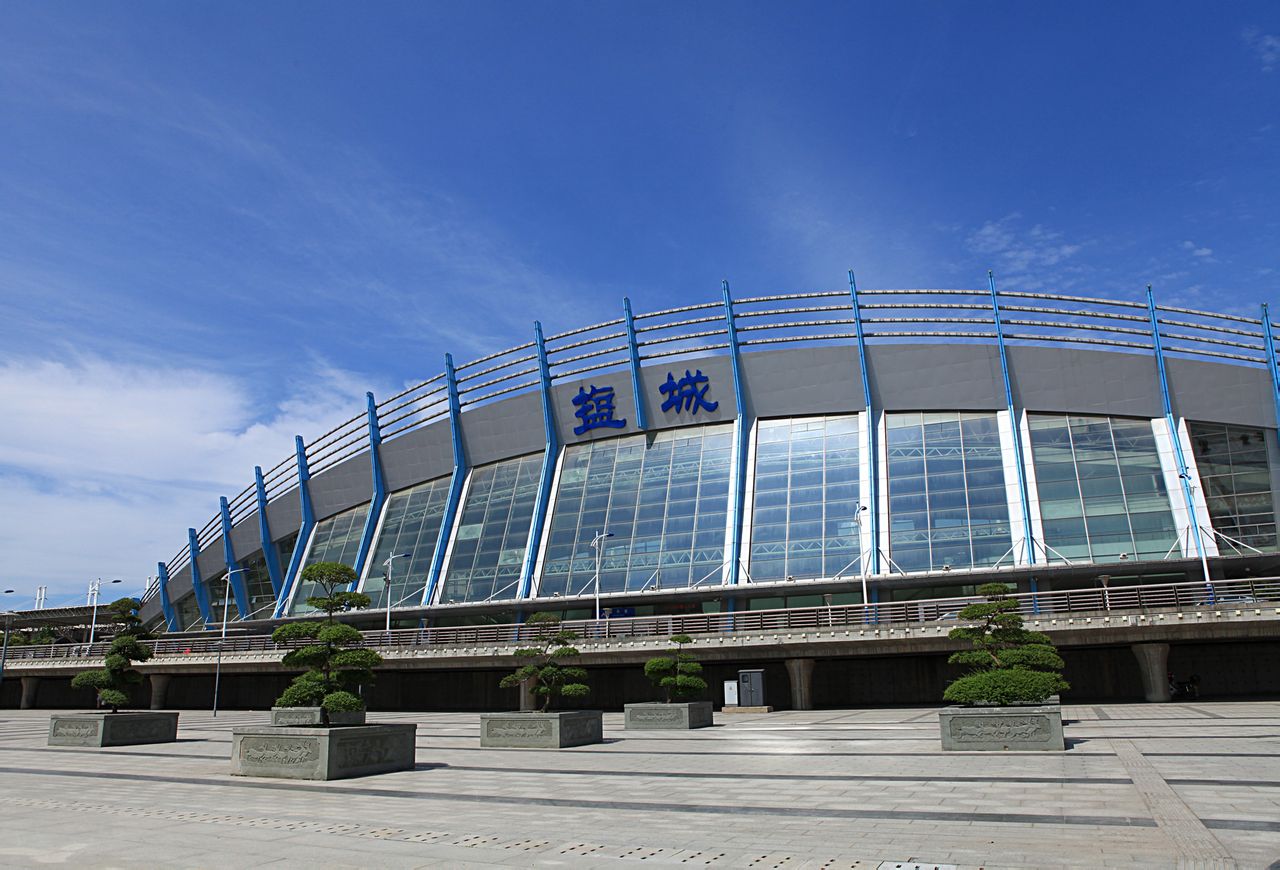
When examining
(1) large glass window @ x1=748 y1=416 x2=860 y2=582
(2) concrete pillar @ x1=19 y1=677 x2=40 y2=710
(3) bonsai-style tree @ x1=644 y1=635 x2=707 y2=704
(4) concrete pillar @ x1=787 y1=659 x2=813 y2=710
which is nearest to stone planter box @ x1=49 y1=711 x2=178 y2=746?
(3) bonsai-style tree @ x1=644 y1=635 x2=707 y2=704

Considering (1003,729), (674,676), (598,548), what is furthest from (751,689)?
(1003,729)

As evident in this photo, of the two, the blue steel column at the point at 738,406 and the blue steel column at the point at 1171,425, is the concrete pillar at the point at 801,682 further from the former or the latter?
the blue steel column at the point at 1171,425

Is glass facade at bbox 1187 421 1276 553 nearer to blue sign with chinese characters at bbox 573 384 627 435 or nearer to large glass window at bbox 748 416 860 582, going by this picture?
large glass window at bbox 748 416 860 582

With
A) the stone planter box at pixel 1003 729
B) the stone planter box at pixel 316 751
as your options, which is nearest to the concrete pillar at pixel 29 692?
the stone planter box at pixel 316 751

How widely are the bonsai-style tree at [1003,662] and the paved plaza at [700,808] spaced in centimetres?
158

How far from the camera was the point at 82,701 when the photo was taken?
59906mm

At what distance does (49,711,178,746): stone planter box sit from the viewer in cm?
2839

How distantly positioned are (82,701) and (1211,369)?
243 ft

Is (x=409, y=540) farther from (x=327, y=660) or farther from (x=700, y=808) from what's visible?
(x=700, y=808)

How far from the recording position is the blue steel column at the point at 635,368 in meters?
57.8

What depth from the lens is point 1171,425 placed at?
4822cm

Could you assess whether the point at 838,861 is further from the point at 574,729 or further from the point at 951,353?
the point at 951,353

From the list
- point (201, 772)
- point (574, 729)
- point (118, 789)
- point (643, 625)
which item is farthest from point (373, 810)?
point (643, 625)

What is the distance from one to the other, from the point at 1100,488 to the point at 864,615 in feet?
55.2
